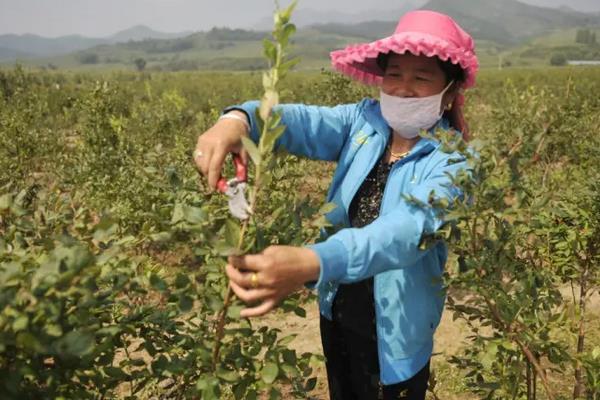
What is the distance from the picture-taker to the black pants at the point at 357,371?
2.13 metres

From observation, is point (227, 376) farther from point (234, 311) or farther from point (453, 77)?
point (453, 77)

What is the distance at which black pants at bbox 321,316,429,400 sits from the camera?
2.13 metres

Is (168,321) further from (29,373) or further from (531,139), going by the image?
(531,139)

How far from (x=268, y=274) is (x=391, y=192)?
90 cm

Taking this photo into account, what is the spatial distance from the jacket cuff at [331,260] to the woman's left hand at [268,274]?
0.03 meters

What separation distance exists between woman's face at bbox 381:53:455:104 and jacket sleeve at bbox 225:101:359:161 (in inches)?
10.1

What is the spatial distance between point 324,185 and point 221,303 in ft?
31.1

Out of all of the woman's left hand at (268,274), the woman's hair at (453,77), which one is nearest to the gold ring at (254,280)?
the woman's left hand at (268,274)

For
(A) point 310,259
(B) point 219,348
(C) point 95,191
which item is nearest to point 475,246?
(A) point 310,259

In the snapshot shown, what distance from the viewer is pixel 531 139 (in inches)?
61.5

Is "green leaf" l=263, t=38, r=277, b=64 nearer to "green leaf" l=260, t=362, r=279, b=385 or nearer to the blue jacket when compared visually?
the blue jacket

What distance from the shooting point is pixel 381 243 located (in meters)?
1.33

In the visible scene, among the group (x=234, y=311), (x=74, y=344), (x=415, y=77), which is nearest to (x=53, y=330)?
(x=74, y=344)

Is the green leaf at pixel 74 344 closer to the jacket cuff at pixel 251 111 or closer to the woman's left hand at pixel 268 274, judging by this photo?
the woman's left hand at pixel 268 274
